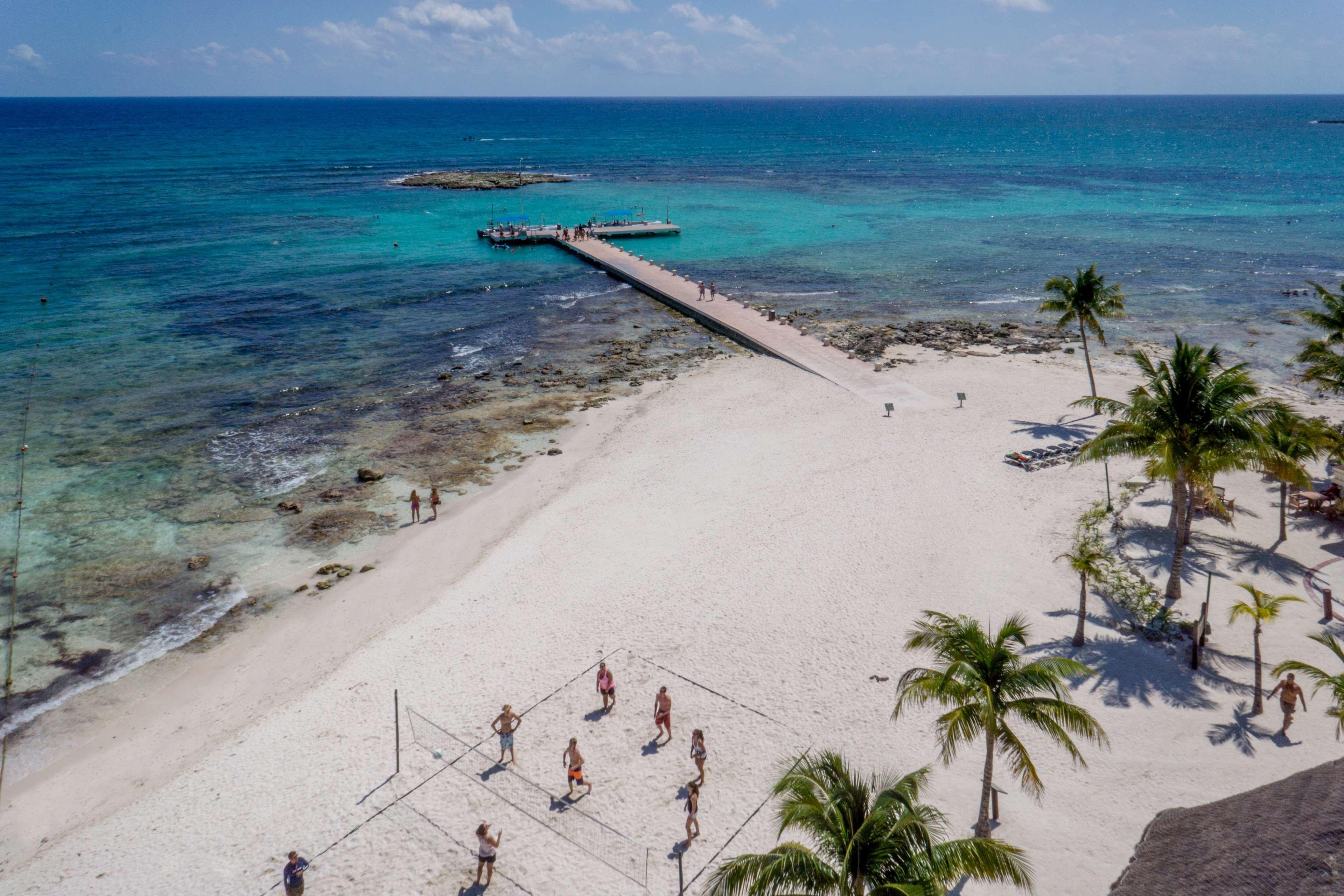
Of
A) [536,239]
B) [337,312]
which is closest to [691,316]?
[337,312]

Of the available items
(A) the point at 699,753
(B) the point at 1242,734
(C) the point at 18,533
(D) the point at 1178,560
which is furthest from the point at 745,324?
(A) the point at 699,753

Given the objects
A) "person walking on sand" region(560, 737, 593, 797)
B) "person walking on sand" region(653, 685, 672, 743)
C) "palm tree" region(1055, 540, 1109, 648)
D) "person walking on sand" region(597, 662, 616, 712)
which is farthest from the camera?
"palm tree" region(1055, 540, 1109, 648)

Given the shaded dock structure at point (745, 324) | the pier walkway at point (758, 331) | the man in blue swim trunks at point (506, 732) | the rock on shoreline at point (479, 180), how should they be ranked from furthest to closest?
the rock on shoreline at point (479, 180), the shaded dock structure at point (745, 324), the pier walkway at point (758, 331), the man in blue swim trunks at point (506, 732)

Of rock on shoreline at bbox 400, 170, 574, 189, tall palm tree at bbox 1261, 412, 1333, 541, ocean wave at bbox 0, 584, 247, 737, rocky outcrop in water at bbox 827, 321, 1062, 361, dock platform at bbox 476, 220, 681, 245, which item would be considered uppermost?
rock on shoreline at bbox 400, 170, 574, 189

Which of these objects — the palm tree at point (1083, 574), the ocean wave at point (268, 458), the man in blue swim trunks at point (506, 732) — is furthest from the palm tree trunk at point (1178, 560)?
the ocean wave at point (268, 458)

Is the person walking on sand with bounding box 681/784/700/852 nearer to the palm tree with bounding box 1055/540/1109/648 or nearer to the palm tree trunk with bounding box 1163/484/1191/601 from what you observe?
the palm tree with bounding box 1055/540/1109/648

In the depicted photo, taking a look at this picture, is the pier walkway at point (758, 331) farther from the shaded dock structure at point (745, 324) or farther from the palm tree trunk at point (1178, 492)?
the palm tree trunk at point (1178, 492)

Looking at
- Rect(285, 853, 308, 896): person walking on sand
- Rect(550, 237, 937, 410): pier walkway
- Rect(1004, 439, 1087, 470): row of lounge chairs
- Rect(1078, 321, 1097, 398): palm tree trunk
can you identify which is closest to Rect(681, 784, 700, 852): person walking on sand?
Rect(285, 853, 308, 896): person walking on sand
